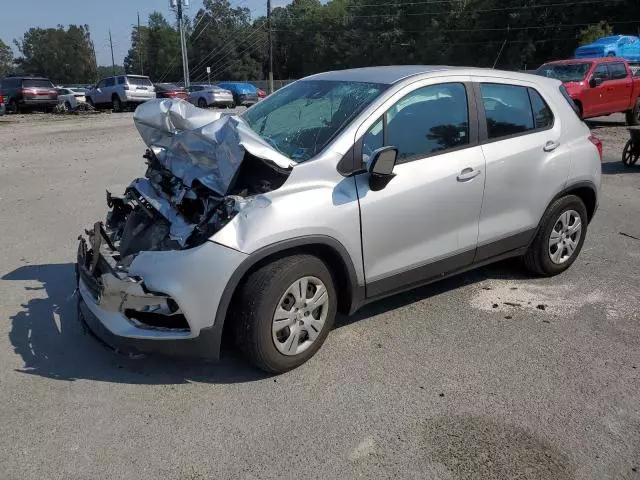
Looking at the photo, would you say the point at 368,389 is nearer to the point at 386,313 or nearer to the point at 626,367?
the point at 386,313

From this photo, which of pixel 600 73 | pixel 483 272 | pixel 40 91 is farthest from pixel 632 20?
pixel 483 272

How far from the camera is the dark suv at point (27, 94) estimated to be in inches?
1044

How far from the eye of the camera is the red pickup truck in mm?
14492

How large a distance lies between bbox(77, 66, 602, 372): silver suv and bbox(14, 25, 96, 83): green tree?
407 feet

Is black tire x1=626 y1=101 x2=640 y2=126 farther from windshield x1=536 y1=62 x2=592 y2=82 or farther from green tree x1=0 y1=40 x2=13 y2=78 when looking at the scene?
green tree x1=0 y1=40 x2=13 y2=78

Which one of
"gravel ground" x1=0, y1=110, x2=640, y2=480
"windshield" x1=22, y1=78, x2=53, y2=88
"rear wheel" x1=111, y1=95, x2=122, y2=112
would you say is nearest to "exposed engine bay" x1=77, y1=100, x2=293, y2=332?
"gravel ground" x1=0, y1=110, x2=640, y2=480

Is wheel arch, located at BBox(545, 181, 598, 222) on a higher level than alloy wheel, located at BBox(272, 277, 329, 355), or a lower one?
higher

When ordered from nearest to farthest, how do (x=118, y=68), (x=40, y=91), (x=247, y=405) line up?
1. (x=247, y=405)
2. (x=40, y=91)
3. (x=118, y=68)

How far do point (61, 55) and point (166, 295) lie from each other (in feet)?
420

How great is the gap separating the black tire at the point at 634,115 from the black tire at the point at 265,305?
1606 centimetres

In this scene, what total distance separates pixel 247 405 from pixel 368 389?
0.72 metres

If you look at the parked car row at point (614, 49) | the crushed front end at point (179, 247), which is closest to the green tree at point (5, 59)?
the parked car row at point (614, 49)

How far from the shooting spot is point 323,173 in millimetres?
3443

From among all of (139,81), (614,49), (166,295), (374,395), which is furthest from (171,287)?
(139,81)
